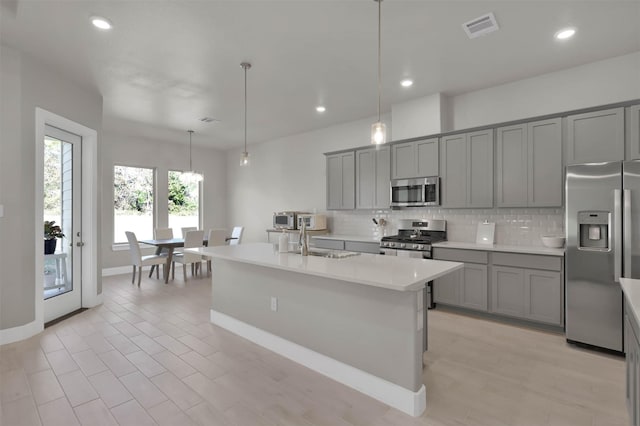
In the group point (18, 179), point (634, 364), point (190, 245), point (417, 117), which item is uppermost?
point (417, 117)

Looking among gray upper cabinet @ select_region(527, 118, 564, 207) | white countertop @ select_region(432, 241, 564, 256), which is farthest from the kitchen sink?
gray upper cabinet @ select_region(527, 118, 564, 207)

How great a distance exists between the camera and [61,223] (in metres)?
4.13

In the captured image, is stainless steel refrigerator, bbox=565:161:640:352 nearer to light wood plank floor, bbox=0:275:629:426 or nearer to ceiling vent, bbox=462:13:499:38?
light wood plank floor, bbox=0:275:629:426

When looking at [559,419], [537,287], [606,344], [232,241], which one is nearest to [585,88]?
[537,287]

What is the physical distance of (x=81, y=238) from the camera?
14.4 ft

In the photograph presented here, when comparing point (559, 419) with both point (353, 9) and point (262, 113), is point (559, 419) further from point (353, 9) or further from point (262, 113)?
point (262, 113)

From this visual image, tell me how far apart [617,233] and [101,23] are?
15.9 ft

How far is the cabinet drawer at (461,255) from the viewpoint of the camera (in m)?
3.86

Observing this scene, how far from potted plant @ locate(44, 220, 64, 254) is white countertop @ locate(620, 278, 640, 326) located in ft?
16.9

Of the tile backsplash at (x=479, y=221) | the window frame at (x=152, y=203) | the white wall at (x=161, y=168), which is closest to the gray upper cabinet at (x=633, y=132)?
the tile backsplash at (x=479, y=221)

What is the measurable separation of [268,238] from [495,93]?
5144 millimetres

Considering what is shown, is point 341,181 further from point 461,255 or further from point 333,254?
point 333,254

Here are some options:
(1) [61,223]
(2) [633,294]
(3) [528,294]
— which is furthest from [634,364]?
(1) [61,223]

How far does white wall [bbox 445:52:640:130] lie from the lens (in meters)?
3.40
